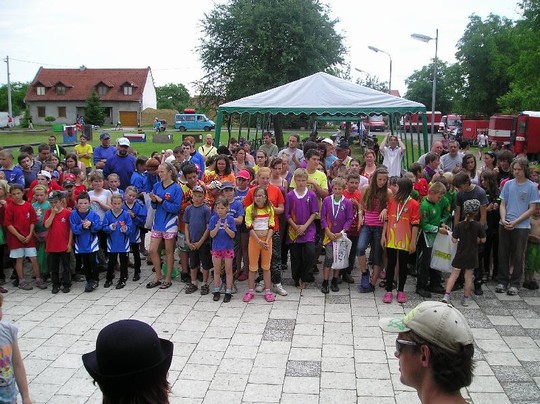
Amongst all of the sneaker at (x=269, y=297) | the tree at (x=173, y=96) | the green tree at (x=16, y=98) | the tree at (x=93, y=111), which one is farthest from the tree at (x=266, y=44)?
the tree at (x=173, y=96)

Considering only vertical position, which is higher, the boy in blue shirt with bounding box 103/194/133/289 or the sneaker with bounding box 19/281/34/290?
the boy in blue shirt with bounding box 103/194/133/289

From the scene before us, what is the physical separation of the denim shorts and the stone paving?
0.53 m

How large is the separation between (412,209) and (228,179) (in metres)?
2.74

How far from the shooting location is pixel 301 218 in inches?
289

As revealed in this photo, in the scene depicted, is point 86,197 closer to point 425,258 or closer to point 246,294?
point 246,294

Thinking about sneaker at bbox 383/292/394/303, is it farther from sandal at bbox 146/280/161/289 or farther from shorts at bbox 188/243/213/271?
sandal at bbox 146/280/161/289

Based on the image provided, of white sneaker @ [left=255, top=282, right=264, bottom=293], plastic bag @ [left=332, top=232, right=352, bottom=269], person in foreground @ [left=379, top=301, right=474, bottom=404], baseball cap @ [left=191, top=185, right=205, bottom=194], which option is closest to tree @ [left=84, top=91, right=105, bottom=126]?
baseball cap @ [left=191, top=185, right=205, bottom=194]

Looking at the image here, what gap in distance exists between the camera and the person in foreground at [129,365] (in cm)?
181

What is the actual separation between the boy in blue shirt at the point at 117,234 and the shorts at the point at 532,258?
579 centimetres

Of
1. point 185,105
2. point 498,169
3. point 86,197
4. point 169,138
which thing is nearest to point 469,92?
point 169,138

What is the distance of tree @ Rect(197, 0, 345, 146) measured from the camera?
1113 inches

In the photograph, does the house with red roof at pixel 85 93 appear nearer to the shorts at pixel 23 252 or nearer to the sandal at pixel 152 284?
the shorts at pixel 23 252

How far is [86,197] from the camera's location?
7496 millimetres

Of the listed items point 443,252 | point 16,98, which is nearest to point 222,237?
point 443,252
